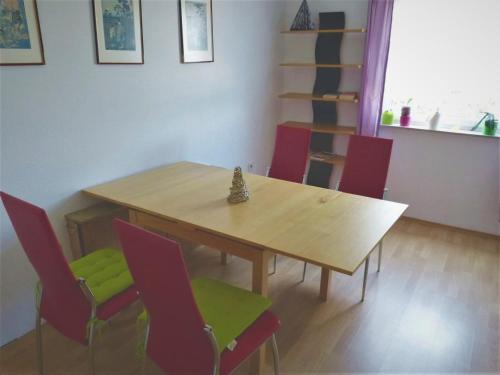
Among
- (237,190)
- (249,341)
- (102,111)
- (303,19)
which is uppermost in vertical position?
(303,19)

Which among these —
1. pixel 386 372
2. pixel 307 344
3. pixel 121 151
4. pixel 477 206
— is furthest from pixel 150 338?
pixel 477 206

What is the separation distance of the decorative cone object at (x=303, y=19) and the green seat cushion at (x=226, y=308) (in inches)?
115

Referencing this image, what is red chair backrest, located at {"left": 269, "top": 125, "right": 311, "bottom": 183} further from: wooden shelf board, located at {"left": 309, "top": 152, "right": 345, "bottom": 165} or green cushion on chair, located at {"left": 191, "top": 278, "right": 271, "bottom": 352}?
green cushion on chair, located at {"left": 191, "top": 278, "right": 271, "bottom": 352}

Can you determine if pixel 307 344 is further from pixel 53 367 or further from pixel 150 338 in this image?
pixel 53 367

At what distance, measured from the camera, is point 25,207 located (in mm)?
1430

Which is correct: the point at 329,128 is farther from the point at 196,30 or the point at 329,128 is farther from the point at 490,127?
the point at 196,30

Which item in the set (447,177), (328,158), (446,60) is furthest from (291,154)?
(446,60)

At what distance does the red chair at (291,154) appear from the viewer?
117 inches

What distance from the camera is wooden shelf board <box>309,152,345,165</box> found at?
3975mm

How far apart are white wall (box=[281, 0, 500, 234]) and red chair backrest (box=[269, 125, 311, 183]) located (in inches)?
48.3

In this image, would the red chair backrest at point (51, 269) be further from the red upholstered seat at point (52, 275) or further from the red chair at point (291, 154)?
the red chair at point (291, 154)

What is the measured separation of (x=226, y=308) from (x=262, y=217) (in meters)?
0.52

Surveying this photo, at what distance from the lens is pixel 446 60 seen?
11.3 ft

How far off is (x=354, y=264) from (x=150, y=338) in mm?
839
